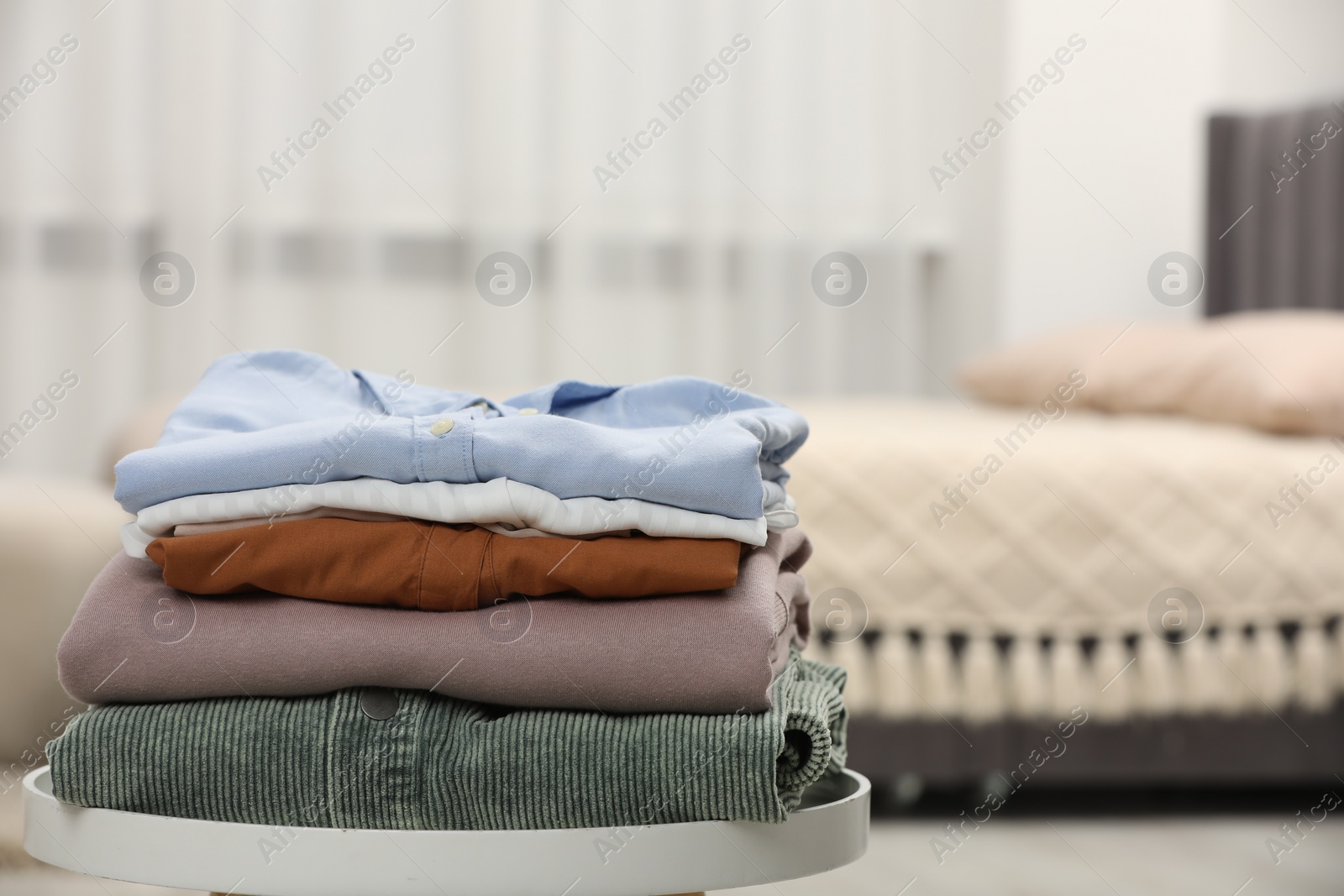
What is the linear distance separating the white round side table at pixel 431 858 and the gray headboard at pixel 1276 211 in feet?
7.83

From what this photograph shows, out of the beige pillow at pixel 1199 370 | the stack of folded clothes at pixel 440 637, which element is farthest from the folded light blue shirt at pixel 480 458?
the beige pillow at pixel 1199 370

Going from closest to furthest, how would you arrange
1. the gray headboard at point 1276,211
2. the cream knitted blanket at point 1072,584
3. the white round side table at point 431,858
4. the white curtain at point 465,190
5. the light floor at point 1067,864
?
the white round side table at point 431,858 < the light floor at point 1067,864 < the cream knitted blanket at point 1072,584 < the gray headboard at point 1276,211 < the white curtain at point 465,190

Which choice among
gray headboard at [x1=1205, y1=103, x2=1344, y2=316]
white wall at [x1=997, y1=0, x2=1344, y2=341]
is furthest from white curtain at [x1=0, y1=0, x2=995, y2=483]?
gray headboard at [x1=1205, y1=103, x2=1344, y2=316]

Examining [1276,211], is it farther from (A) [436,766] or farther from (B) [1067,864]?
(A) [436,766]

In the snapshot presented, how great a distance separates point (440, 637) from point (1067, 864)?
114cm

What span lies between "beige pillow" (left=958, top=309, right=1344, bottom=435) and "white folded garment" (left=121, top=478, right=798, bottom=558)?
4.25 feet

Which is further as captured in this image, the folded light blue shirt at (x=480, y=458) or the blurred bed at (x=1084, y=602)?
the blurred bed at (x=1084, y=602)

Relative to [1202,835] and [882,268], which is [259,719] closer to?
[1202,835]

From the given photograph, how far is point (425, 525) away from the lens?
1.97 ft

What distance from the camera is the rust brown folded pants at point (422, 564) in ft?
1.93

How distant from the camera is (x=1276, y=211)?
2.58 m

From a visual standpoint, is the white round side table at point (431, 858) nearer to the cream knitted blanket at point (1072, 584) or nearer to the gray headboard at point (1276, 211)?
the cream knitted blanket at point (1072, 584)

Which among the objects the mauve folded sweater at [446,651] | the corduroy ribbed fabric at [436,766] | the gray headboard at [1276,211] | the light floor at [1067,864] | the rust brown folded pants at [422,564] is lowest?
the light floor at [1067,864]

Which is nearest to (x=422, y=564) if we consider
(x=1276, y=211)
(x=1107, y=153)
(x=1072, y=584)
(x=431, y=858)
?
(x=431, y=858)
